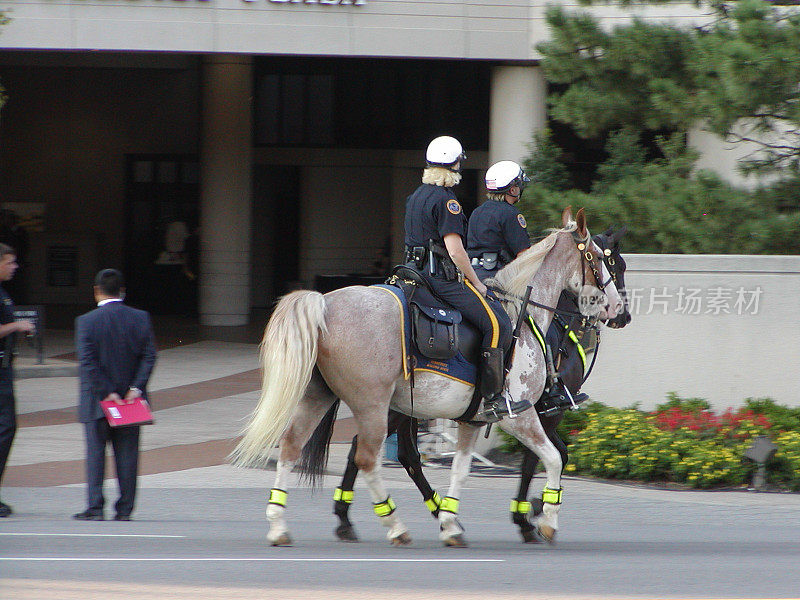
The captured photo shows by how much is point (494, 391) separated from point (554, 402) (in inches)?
30.7

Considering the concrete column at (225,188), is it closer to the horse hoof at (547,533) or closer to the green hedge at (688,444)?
the green hedge at (688,444)

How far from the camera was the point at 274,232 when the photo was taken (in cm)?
2642

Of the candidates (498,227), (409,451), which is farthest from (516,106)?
(409,451)

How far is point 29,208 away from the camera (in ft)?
87.2

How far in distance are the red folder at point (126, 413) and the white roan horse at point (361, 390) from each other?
1.22 meters

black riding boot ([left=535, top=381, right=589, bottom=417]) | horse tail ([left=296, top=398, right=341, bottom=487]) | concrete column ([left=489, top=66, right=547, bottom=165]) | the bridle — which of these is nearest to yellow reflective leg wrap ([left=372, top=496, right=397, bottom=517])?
horse tail ([left=296, top=398, right=341, bottom=487])

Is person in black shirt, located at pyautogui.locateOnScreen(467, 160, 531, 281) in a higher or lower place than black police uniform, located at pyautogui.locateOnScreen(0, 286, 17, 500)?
higher

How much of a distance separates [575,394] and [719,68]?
4.56 m

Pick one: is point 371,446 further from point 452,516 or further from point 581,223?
point 581,223

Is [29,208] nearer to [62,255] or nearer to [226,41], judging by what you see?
[62,255]

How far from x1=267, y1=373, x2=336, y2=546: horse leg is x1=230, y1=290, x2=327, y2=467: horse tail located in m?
0.17

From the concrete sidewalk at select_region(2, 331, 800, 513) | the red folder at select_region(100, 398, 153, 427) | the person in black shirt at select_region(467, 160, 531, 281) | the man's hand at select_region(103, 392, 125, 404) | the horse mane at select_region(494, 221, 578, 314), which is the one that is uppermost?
the person in black shirt at select_region(467, 160, 531, 281)

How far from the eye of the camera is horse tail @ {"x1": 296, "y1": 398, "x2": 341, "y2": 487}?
761 cm

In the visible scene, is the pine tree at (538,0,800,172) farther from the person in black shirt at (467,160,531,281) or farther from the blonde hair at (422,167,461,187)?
the blonde hair at (422,167,461,187)
